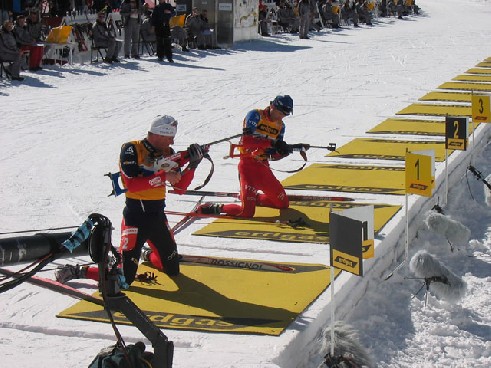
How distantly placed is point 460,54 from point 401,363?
82.2ft

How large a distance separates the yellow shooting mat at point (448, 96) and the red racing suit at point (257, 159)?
10.2m

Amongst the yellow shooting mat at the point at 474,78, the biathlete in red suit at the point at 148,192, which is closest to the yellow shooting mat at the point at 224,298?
the biathlete in red suit at the point at 148,192

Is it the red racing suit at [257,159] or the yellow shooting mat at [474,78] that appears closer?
the red racing suit at [257,159]

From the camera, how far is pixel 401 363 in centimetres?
636

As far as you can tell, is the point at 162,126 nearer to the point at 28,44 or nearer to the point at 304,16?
the point at 28,44

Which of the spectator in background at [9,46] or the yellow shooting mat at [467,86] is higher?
the spectator in background at [9,46]

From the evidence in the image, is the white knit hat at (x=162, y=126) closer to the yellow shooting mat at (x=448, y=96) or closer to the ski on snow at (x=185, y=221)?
the ski on snow at (x=185, y=221)

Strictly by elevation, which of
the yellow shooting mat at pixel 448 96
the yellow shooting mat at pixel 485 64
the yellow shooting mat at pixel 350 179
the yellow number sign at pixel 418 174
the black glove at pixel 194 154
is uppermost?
the black glove at pixel 194 154

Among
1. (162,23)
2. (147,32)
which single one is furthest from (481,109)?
(147,32)

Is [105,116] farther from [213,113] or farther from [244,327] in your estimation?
[244,327]

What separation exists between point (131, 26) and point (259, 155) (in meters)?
15.9

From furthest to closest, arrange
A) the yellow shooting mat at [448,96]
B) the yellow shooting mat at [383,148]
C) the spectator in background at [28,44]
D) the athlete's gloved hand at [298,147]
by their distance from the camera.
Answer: the spectator in background at [28,44]
the yellow shooting mat at [448,96]
the yellow shooting mat at [383,148]
the athlete's gloved hand at [298,147]

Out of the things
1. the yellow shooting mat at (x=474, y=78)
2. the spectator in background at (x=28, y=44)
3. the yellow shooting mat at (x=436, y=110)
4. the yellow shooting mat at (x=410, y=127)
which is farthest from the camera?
the yellow shooting mat at (x=474, y=78)

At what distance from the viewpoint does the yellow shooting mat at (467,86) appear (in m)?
21.0
